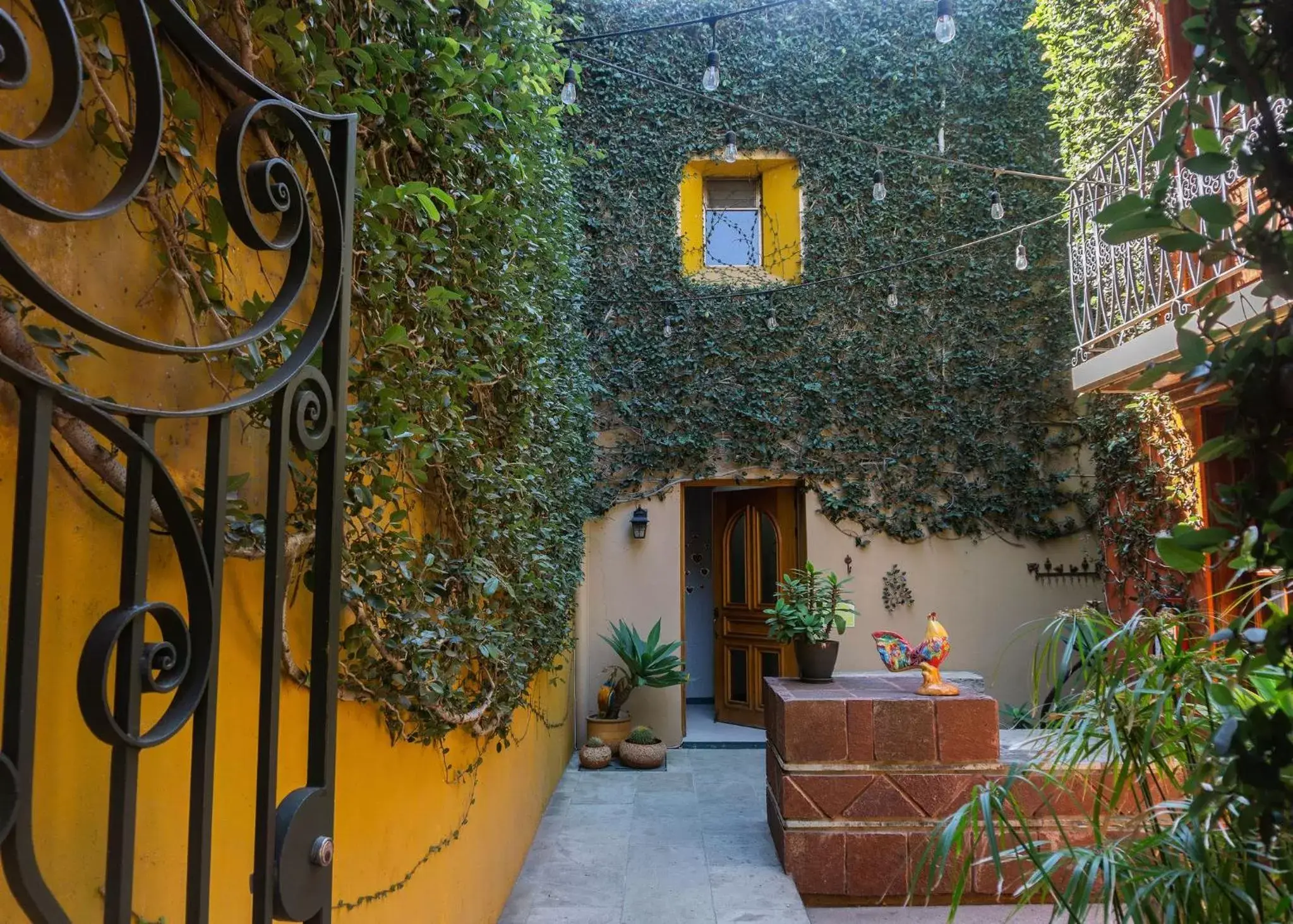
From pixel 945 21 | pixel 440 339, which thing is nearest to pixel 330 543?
pixel 440 339

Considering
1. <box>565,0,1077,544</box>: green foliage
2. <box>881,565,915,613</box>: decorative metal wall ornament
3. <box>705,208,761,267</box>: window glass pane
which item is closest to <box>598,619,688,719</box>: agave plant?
<box>565,0,1077,544</box>: green foliage

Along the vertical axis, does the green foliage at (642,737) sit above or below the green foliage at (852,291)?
below

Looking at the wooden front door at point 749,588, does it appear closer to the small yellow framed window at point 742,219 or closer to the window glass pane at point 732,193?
the small yellow framed window at point 742,219

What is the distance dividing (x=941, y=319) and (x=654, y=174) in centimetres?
276

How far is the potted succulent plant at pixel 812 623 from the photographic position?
444 cm

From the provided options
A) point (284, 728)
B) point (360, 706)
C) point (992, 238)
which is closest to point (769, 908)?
point (360, 706)

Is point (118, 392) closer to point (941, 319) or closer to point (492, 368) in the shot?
point (492, 368)

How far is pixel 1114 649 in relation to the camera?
66.1 inches

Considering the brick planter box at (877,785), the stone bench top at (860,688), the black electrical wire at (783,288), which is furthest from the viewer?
the black electrical wire at (783,288)

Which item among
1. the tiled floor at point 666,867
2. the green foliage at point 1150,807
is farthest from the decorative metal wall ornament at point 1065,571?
the green foliage at point 1150,807

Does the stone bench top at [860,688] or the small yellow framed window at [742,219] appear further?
the small yellow framed window at [742,219]

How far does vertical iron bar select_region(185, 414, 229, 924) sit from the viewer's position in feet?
2.99

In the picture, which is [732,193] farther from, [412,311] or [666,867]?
[412,311]

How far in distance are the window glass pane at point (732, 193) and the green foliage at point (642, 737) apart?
4.54 meters
